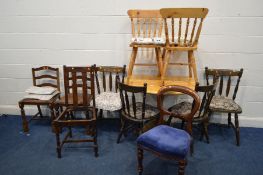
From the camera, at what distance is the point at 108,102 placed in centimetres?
276

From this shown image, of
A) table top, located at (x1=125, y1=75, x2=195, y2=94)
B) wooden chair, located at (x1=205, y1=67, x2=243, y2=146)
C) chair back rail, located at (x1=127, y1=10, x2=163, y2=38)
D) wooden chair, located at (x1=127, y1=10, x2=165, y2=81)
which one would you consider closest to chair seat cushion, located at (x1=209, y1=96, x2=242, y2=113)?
wooden chair, located at (x1=205, y1=67, x2=243, y2=146)

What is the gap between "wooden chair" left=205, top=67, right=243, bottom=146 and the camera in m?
2.69

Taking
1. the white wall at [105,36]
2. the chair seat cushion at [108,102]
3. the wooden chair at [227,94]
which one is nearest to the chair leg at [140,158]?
the chair seat cushion at [108,102]

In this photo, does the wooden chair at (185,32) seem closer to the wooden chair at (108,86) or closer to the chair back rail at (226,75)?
the chair back rail at (226,75)

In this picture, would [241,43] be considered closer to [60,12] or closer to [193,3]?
[193,3]

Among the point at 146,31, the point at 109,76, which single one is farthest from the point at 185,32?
the point at 109,76

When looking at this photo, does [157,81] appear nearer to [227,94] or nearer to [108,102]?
[108,102]

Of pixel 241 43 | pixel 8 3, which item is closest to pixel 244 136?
pixel 241 43

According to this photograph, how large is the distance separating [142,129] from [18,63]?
2040 mm

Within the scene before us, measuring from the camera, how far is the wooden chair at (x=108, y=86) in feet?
9.00

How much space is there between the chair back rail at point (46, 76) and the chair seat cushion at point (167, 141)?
5.43 ft

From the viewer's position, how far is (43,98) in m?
2.88

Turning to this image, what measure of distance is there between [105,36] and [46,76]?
984 millimetres

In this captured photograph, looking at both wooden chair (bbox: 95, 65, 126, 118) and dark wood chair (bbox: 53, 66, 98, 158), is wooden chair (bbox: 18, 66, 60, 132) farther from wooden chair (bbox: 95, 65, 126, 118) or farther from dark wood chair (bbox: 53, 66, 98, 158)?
wooden chair (bbox: 95, 65, 126, 118)
